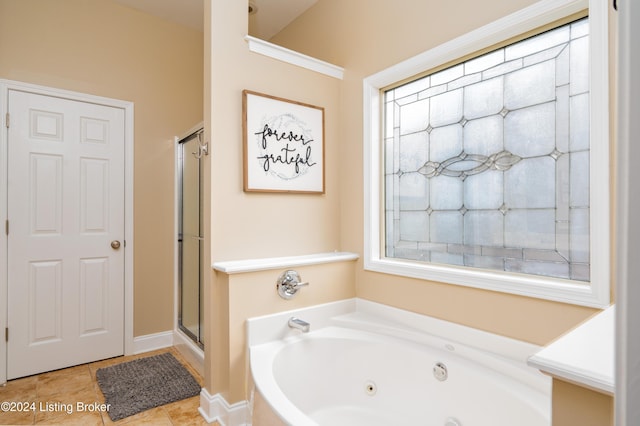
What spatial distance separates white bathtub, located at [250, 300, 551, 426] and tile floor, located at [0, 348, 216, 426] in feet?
2.14

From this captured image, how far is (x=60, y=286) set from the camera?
2660 millimetres

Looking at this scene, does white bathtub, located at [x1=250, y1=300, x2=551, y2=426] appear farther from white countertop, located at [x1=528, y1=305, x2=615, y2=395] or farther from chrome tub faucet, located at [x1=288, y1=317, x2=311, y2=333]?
white countertop, located at [x1=528, y1=305, x2=615, y2=395]

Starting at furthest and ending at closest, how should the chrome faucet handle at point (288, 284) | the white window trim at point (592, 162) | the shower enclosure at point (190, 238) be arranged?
the shower enclosure at point (190, 238)
the chrome faucet handle at point (288, 284)
the white window trim at point (592, 162)

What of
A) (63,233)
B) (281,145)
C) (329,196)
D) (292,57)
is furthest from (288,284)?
(63,233)

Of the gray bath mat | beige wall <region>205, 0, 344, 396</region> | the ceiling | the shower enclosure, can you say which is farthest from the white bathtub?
the ceiling

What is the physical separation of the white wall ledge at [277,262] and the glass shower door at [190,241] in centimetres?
80

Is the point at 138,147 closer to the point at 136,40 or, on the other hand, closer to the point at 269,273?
the point at 136,40

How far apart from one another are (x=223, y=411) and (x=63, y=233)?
185 centimetres

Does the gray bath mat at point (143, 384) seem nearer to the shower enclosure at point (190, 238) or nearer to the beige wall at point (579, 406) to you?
the shower enclosure at point (190, 238)

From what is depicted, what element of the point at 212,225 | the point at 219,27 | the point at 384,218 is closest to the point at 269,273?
the point at 212,225

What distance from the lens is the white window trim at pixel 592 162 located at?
1350 millimetres

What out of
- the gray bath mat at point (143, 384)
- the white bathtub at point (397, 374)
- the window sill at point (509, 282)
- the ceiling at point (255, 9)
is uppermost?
the ceiling at point (255, 9)

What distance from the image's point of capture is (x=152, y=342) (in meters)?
3.04

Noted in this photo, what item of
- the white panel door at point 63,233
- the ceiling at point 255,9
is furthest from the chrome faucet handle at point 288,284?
the ceiling at point 255,9
